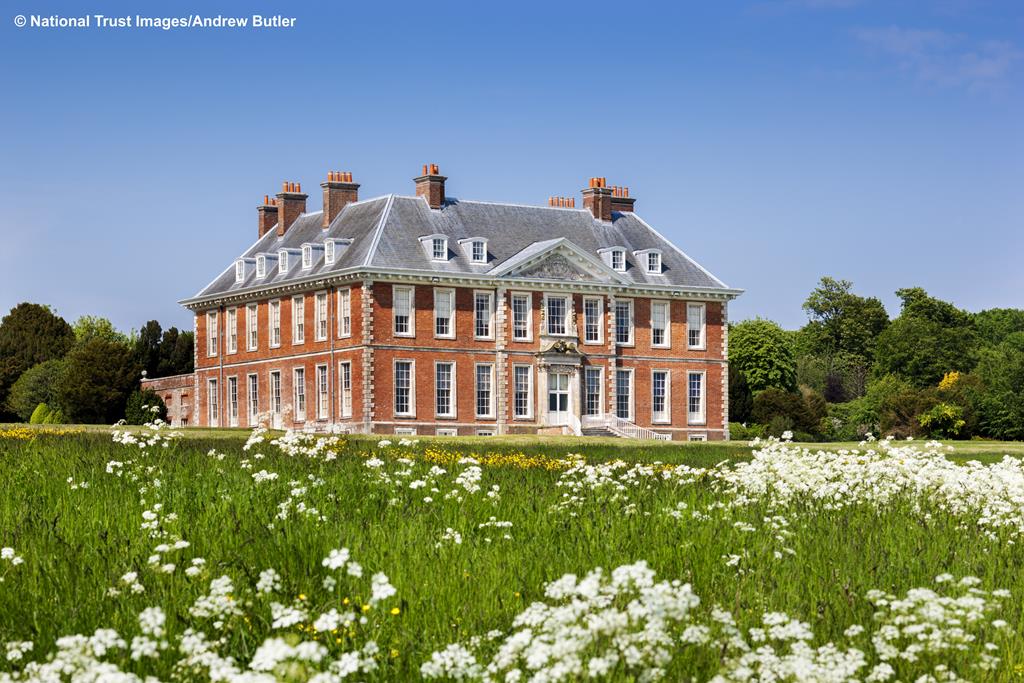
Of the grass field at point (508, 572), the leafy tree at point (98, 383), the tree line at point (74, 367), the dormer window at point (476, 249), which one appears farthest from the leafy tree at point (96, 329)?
the grass field at point (508, 572)

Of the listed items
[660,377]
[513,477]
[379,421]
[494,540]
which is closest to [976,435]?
[660,377]

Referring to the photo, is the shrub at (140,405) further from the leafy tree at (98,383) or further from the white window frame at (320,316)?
the white window frame at (320,316)

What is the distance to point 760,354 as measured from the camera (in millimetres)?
86438

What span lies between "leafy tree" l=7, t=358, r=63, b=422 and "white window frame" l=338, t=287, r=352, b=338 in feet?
81.3

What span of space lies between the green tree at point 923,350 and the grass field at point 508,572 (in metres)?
79.9

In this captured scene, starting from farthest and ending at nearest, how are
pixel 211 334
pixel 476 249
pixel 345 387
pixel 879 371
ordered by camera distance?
pixel 879 371 < pixel 211 334 < pixel 476 249 < pixel 345 387

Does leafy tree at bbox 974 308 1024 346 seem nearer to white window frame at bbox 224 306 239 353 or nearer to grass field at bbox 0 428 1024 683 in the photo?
white window frame at bbox 224 306 239 353

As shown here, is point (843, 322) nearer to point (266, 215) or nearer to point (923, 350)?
point (923, 350)

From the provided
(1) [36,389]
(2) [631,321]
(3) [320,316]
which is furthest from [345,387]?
(1) [36,389]

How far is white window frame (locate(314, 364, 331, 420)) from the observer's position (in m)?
56.2

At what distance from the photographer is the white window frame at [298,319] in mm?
58031

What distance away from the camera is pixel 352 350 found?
55031mm

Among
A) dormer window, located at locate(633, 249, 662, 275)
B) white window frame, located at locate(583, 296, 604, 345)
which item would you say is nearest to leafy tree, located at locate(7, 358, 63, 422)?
white window frame, located at locate(583, 296, 604, 345)

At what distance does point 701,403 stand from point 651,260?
20.2ft
